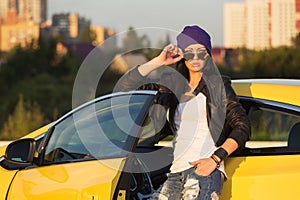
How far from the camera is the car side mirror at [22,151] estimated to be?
4.19 meters

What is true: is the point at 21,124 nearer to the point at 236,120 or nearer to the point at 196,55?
the point at 196,55

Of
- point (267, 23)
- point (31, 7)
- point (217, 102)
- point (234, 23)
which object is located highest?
point (31, 7)

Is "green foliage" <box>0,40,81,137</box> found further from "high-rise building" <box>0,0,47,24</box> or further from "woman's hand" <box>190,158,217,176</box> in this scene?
"high-rise building" <box>0,0,47,24</box>

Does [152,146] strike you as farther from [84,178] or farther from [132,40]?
[84,178]

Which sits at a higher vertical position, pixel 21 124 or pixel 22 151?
pixel 22 151

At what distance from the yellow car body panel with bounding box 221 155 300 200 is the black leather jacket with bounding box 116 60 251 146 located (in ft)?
0.55

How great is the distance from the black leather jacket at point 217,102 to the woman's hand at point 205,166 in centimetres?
16

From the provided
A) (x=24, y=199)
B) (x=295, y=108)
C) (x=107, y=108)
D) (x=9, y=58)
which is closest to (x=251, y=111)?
(x=295, y=108)

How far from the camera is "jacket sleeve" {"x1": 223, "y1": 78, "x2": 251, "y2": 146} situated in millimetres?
3711

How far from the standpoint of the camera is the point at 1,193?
14.0ft

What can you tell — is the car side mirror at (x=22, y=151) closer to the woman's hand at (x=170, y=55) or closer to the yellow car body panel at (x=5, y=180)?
the yellow car body panel at (x=5, y=180)

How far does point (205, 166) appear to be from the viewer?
3758 millimetres

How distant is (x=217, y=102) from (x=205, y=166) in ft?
1.21

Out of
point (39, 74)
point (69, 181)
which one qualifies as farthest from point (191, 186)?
point (39, 74)
